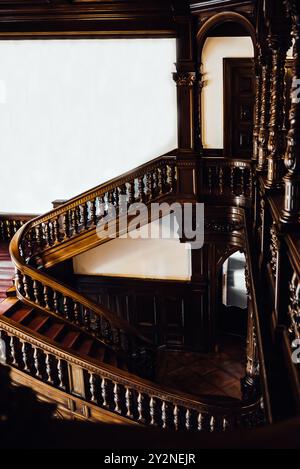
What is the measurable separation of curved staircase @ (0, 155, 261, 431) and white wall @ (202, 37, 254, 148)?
1315 millimetres

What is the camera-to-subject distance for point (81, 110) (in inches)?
397

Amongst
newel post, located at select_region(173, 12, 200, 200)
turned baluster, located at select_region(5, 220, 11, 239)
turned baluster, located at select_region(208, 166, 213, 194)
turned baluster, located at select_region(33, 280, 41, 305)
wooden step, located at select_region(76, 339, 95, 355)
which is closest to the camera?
wooden step, located at select_region(76, 339, 95, 355)

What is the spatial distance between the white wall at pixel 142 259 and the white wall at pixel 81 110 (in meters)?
1.44

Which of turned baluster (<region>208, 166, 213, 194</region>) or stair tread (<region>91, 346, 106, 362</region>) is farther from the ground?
turned baluster (<region>208, 166, 213, 194</region>)

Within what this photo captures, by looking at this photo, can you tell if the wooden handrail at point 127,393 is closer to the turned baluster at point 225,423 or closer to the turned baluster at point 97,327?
the turned baluster at point 225,423

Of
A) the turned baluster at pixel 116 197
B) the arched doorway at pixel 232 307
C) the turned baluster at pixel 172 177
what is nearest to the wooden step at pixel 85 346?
the turned baluster at pixel 116 197

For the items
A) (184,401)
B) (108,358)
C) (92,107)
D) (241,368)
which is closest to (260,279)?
(184,401)

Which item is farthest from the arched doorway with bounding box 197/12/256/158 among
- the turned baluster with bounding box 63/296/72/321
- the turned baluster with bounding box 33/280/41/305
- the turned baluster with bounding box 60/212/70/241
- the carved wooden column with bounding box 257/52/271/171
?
the turned baluster with bounding box 33/280/41/305

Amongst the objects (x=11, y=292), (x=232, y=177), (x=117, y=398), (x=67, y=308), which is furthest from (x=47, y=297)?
(x=232, y=177)

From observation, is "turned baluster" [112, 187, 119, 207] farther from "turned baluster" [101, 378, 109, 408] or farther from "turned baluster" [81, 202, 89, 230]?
"turned baluster" [101, 378, 109, 408]

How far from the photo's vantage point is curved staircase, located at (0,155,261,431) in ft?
20.0

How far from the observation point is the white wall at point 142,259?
10383 mm

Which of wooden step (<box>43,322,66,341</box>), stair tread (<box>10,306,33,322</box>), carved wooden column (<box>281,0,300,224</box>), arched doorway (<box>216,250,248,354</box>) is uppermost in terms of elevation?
carved wooden column (<box>281,0,300,224</box>)

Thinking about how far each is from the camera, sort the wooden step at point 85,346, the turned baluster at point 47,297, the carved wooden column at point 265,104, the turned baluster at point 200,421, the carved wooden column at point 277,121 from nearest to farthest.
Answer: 1. the carved wooden column at point 277,121
2. the carved wooden column at point 265,104
3. the turned baluster at point 200,421
4. the wooden step at point 85,346
5. the turned baluster at point 47,297
